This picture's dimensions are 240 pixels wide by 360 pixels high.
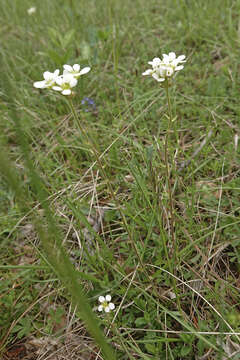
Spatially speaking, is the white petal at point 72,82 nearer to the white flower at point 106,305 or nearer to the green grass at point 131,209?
the green grass at point 131,209

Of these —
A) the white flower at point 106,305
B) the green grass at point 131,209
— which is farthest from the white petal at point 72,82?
the white flower at point 106,305

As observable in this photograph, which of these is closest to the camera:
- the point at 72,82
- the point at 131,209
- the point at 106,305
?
the point at 72,82

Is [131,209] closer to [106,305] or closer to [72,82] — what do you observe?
[106,305]

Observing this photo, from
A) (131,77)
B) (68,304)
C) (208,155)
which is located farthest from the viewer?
(131,77)

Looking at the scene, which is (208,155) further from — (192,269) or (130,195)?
(192,269)

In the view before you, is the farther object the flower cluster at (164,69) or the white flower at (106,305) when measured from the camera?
the white flower at (106,305)

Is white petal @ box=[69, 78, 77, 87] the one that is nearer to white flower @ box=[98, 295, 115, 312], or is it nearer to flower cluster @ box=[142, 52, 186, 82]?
flower cluster @ box=[142, 52, 186, 82]

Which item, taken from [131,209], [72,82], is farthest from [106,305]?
[72,82]

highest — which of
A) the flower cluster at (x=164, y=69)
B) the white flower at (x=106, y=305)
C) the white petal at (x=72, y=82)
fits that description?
the white petal at (x=72, y=82)

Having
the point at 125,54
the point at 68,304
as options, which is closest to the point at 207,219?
the point at 68,304
